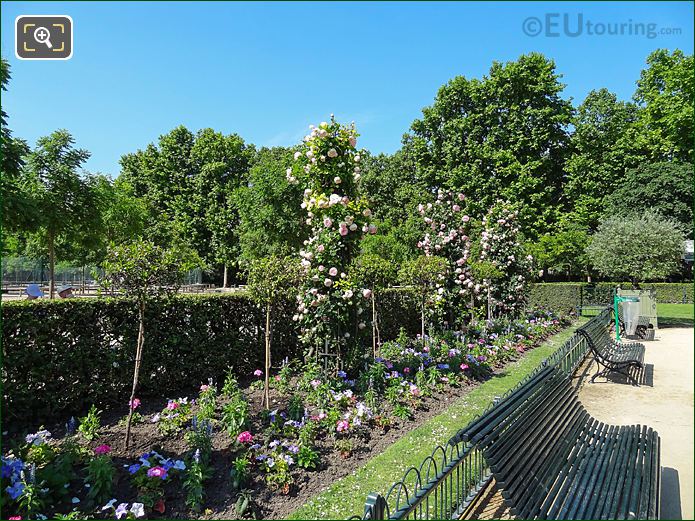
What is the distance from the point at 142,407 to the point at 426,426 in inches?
137

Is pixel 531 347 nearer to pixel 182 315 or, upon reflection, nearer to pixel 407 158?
pixel 182 315

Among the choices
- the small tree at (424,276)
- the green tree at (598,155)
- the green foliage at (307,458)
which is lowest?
the green foliage at (307,458)

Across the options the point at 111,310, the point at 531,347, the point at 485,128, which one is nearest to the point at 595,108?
the point at 485,128

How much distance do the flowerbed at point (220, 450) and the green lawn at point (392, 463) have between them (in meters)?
0.17

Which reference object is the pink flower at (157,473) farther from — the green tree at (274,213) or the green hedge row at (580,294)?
the green tree at (274,213)

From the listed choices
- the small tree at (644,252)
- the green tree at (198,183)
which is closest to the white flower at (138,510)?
the small tree at (644,252)

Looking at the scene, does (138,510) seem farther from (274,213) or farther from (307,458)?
(274,213)

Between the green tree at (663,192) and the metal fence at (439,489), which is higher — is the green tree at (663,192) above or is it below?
above

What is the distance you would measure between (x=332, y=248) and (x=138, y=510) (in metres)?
4.04

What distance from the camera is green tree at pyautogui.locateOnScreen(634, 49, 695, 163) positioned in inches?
826

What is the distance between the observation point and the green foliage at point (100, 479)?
3262mm

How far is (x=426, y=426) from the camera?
502 centimetres

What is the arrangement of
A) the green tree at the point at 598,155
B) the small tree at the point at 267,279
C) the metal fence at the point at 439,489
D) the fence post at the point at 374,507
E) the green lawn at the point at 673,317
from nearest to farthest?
1. the fence post at the point at 374,507
2. the metal fence at the point at 439,489
3. the small tree at the point at 267,279
4. the green lawn at the point at 673,317
5. the green tree at the point at 598,155

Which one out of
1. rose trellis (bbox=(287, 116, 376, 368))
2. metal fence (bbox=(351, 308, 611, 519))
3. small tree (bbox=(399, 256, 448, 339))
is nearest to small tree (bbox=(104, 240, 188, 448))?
rose trellis (bbox=(287, 116, 376, 368))
